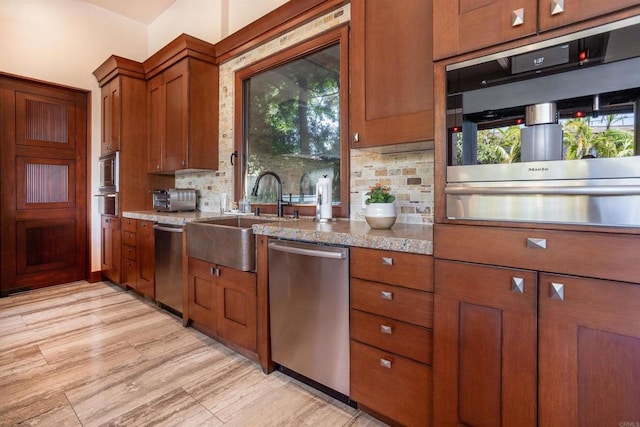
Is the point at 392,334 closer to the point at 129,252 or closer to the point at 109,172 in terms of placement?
the point at 129,252

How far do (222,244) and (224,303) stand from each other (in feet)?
1.41

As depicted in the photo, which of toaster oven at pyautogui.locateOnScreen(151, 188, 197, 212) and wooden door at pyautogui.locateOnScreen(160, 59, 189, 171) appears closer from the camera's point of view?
wooden door at pyautogui.locateOnScreen(160, 59, 189, 171)

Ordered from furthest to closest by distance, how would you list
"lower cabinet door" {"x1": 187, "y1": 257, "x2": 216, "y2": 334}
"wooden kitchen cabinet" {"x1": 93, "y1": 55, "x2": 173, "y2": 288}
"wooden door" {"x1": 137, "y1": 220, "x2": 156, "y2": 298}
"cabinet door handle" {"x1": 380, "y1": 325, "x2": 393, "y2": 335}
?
"wooden kitchen cabinet" {"x1": 93, "y1": 55, "x2": 173, "y2": 288} < "wooden door" {"x1": 137, "y1": 220, "x2": 156, "y2": 298} < "lower cabinet door" {"x1": 187, "y1": 257, "x2": 216, "y2": 334} < "cabinet door handle" {"x1": 380, "y1": 325, "x2": 393, "y2": 335}

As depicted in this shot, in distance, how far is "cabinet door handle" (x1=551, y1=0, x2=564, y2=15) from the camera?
3.49ft

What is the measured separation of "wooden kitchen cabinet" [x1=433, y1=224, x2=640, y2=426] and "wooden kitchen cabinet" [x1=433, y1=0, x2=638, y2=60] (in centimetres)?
69

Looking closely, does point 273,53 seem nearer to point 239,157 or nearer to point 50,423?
point 239,157

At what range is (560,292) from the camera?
1.06 m

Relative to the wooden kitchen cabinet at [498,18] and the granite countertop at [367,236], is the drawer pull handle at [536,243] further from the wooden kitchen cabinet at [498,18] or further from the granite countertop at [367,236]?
the wooden kitchen cabinet at [498,18]

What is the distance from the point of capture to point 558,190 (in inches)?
41.7

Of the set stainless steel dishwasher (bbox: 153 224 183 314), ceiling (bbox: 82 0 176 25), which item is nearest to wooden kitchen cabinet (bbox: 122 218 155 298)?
stainless steel dishwasher (bbox: 153 224 183 314)

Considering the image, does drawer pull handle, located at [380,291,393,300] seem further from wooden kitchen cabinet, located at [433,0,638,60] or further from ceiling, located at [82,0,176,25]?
ceiling, located at [82,0,176,25]

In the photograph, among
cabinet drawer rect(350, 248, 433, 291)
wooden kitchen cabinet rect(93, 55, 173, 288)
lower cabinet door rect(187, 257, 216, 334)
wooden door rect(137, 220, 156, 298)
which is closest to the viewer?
cabinet drawer rect(350, 248, 433, 291)

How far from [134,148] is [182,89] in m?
1.09

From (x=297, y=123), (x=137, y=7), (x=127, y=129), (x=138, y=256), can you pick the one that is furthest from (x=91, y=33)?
(x=297, y=123)
